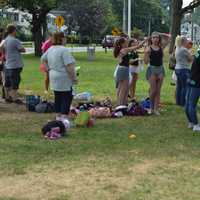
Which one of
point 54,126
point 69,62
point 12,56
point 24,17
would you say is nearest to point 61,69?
point 69,62

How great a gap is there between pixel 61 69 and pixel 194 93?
2365mm

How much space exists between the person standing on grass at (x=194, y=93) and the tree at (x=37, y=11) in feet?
94.1

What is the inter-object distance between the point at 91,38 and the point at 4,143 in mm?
87160

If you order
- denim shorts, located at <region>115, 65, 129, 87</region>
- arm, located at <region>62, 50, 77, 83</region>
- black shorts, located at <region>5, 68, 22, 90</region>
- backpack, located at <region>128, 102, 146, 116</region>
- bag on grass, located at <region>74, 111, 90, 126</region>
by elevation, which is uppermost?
arm, located at <region>62, 50, 77, 83</region>

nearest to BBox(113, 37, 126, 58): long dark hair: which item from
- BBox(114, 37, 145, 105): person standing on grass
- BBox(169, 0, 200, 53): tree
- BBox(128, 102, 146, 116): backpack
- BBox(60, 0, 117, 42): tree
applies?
BBox(114, 37, 145, 105): person standing on grass

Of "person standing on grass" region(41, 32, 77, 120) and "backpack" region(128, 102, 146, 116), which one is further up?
"person standing on grass" region(41, 32, 77, 120)

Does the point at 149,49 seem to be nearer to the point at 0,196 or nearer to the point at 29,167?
the point at 29,167

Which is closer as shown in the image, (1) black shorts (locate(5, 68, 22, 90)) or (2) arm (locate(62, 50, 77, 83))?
(2) arm (locate(62, 50, 77, 83))

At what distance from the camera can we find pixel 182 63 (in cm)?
1282

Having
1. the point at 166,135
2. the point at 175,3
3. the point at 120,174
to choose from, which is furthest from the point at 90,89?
the point at 175,3

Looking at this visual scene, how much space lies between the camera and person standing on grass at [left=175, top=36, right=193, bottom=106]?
12586 mm

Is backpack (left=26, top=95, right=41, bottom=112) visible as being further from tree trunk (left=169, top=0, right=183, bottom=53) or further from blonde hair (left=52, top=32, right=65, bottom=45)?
tree trunk (left=169, top=0, right=183, bottom=53)

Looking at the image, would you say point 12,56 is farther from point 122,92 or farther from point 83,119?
point 83,119

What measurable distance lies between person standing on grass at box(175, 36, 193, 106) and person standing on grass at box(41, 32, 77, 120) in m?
3.26
